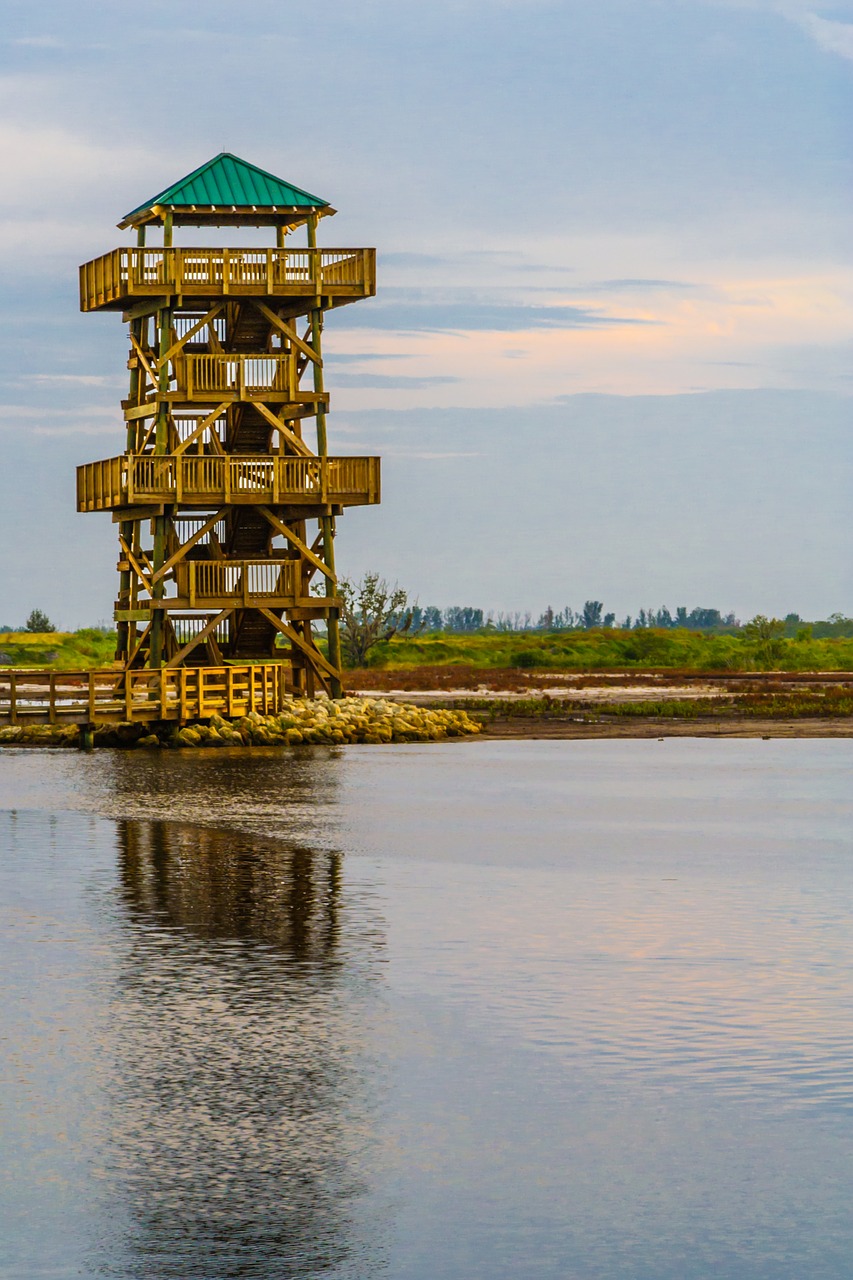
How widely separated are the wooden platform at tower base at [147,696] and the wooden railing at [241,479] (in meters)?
4.51

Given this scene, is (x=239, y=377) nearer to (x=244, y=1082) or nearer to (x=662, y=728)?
(x=662, y=728)

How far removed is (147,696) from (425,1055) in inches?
1433

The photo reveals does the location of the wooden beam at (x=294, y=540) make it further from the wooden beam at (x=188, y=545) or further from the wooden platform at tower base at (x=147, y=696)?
the wooden platform at tower base at (x=147, y=696)

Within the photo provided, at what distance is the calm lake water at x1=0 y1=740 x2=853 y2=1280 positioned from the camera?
9.38 m

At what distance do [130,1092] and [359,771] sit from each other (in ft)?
93.3

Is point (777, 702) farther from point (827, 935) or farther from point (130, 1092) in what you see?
point (130, 1092)

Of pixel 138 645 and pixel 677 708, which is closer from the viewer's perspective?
pixel 138 645

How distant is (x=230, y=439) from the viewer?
53906 millimetres

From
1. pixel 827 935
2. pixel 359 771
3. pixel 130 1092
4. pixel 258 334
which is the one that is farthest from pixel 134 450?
pixel 130 1092

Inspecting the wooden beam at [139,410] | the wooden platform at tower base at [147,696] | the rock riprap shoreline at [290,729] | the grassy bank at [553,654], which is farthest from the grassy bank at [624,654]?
the wooden platform at tower base at [147,696]

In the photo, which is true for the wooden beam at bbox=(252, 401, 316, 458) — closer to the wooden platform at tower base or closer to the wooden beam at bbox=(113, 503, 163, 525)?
the wooden beam at bbox=(113, 503, 163, 525)

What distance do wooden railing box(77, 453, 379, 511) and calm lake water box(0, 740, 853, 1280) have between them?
23639 millimetres

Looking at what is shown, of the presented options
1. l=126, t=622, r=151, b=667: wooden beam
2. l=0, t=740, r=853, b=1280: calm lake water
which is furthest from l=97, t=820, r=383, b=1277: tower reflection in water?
l=126, t=622, r=151, b=667: wooden beam

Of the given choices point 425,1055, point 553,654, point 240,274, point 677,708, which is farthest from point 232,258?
point 553,654
